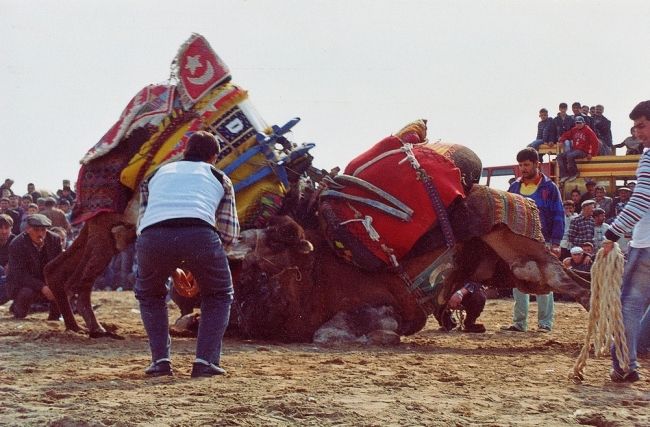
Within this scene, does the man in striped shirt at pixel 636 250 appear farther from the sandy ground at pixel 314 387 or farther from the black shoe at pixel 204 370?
the black shoe at pixel 204 370

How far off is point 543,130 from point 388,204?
1007cm

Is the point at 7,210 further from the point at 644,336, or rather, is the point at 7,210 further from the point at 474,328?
the point at 644,336

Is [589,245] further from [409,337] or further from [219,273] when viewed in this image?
[219,273]

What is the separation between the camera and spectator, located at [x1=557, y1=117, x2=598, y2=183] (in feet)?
52.6

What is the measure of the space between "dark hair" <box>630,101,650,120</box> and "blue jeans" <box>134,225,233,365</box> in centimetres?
262

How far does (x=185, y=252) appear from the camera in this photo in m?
5.22

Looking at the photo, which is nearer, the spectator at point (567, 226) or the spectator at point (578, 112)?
the spectator at point (567, 226)

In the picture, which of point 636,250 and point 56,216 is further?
point 56,216

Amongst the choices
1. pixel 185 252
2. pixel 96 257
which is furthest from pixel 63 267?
pixel 185 252

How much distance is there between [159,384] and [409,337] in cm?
368

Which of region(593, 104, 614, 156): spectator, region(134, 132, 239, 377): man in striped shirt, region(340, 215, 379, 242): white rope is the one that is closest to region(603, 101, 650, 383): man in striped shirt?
region(340, 215, 379, 242): white rope

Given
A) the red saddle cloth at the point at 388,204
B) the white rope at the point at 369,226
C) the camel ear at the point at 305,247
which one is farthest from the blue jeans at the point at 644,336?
the camel ear at the point at 305,247

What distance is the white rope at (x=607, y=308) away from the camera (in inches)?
211

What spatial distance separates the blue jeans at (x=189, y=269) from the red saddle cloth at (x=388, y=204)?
82.3 inches
